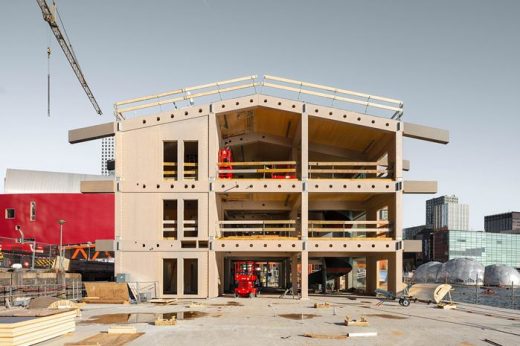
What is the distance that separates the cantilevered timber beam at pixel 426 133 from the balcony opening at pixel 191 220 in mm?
15601

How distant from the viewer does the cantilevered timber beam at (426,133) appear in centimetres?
3228

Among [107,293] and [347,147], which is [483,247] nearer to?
[347,147]

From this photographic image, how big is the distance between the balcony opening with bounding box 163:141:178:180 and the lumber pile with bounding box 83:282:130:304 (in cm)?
828

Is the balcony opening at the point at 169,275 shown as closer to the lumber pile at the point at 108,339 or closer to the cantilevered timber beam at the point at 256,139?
the cantilevered timber beam at the point at 256,139

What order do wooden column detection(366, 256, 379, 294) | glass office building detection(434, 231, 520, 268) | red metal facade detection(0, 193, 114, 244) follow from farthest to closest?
glass office building detection(434, 231, 520, 268), red metal facade detection(0, 193, 114, 244), wooden column detection(366, 256, 379, 294)

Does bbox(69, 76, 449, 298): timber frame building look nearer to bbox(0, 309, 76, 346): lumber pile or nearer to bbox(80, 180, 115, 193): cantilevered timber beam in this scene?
bbox(80, 180, 115, 193): cantilevered timber beam

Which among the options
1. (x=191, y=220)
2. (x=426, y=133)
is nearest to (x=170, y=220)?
(x=191, y=220)

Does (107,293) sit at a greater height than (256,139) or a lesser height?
lesser

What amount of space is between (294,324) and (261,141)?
21.3 metres

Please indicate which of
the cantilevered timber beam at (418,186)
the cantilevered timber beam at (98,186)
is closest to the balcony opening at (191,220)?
the cantilevered timber beam at (98,186)

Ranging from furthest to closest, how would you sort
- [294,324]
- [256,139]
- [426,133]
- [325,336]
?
[256,139] → [426,133] → [294,324] → [325,336]

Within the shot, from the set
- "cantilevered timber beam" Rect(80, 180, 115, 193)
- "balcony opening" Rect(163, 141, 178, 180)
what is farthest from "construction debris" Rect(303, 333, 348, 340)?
"cantilevered timber beam" Rect(80, 180, 115, 193)

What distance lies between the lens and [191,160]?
37500 mm

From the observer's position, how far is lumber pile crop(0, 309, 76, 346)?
13.4 meters
